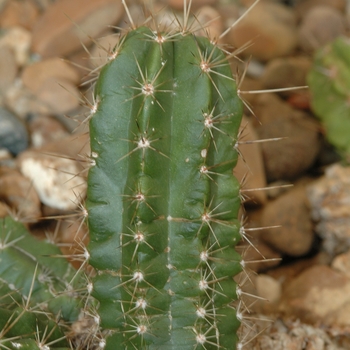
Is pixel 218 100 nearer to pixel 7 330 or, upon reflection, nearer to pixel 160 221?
pixel 160 221

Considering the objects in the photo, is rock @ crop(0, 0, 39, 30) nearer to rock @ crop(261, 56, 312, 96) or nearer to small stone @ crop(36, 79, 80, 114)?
small stone @ crop(36, 79, 80, 114)

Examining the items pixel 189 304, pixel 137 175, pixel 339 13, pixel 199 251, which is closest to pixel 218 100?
pixel 137 175

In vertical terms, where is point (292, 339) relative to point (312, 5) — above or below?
above

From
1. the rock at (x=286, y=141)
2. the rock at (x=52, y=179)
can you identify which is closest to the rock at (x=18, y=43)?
the rock at (x=52, y=179)

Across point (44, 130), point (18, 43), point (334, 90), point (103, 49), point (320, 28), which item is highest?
point (103, 49)

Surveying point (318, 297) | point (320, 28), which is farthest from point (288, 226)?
point (320, 28)

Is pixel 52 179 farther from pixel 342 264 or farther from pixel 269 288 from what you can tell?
pixel 342 264
